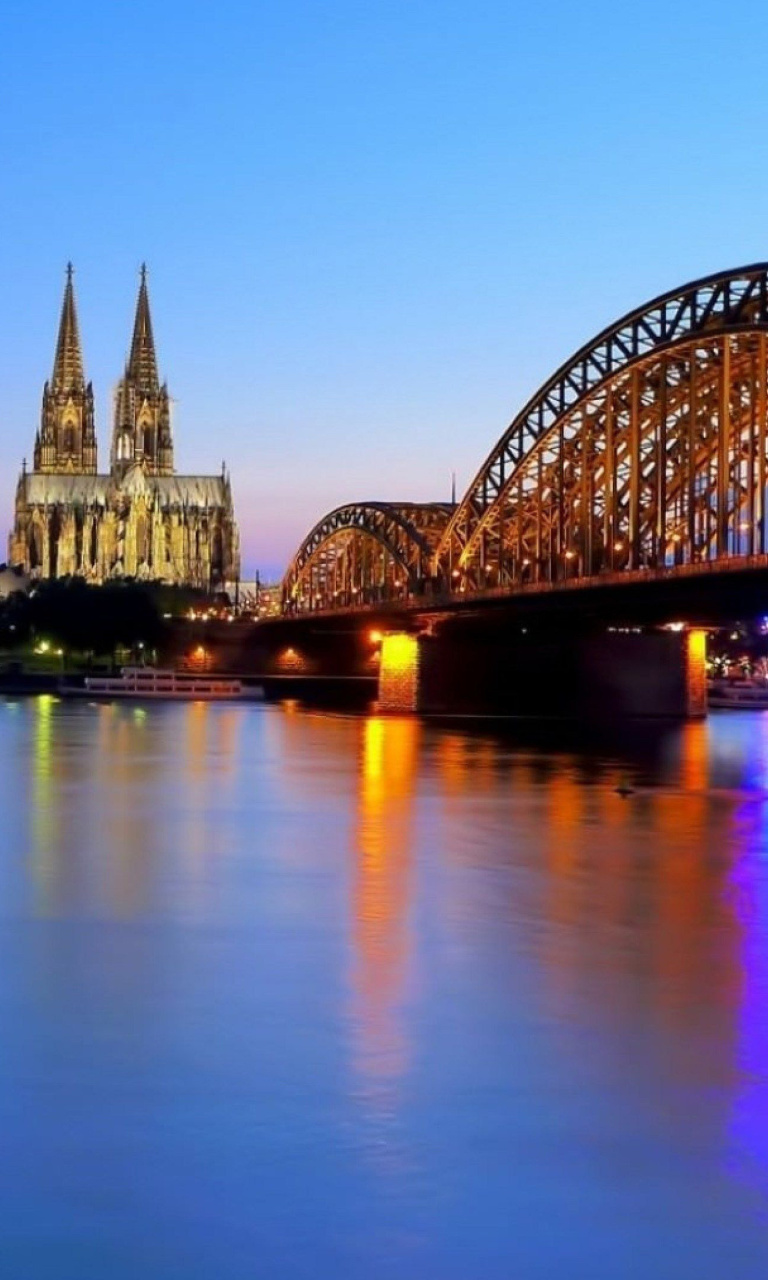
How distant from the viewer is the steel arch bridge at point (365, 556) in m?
129

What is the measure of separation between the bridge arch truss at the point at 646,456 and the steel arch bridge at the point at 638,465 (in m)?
0.08

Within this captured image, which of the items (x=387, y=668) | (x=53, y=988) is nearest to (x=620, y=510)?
(x=387, y=668)

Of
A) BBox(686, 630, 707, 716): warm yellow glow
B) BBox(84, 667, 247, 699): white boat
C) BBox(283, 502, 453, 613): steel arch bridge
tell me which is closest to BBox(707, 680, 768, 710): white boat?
BBox(283, 502, 453, 613): steel arch bridge

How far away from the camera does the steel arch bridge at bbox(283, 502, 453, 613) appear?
424 ft

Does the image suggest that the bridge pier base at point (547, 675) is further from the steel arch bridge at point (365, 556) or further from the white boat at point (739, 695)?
the white boat at point (739, 695)

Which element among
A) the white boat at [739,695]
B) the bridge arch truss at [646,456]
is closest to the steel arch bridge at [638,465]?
the bridge arch truss at [646,456]

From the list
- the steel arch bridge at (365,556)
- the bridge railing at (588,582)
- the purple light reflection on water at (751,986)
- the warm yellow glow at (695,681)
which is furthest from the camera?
the steel arch bridge at (365,556)

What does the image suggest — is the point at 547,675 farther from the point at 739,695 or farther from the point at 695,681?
the point at 739,695

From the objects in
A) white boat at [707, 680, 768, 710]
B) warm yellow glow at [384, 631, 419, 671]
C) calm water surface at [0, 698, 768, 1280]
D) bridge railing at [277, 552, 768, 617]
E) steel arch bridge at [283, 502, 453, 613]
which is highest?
steel arch bridge at [283, 502, 453, 613]

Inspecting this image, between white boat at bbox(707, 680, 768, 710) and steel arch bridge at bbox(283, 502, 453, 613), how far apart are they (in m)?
18.2

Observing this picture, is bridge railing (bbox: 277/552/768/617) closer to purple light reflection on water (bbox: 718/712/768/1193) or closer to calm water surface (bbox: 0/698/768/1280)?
purple light reflection on water (bbox: 718/712/768/1193)

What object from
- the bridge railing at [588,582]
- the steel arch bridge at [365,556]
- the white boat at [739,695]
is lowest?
the white boat at [739,695]

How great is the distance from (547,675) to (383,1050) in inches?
3414

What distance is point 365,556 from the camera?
152 metres
